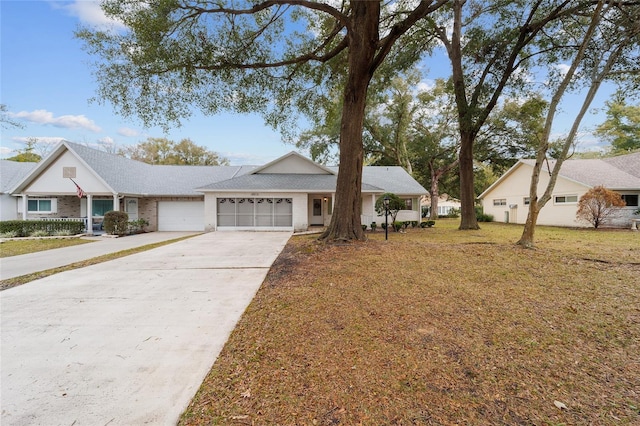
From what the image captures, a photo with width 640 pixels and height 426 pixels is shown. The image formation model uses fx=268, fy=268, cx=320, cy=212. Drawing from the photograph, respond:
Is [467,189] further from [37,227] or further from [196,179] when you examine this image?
[37,227]

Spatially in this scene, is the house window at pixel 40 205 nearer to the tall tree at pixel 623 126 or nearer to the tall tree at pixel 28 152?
the tall tree at pixel 28 152

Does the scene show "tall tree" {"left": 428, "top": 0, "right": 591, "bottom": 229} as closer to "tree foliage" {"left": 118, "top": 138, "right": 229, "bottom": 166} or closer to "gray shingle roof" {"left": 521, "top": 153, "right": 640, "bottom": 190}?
"gray shingle roof" {"left": 521, "top": 153, "right": 640, "bottom": 190}

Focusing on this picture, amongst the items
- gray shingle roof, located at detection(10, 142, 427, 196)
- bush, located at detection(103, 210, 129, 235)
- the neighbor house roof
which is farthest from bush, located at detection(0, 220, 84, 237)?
the neighbor house roof

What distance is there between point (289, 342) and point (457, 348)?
1.91 meters

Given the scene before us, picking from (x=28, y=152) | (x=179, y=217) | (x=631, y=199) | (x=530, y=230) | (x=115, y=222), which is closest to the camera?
(x=530, y=230)

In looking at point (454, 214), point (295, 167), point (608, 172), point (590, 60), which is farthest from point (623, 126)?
point (295, 167)

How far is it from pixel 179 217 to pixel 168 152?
23420 mm

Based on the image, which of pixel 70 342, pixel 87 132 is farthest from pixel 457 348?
pixel 87 132

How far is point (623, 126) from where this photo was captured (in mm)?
28750

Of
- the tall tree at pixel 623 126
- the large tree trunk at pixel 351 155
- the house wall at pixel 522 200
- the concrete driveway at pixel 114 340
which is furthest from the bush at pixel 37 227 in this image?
the tall tree at pixel 623 126

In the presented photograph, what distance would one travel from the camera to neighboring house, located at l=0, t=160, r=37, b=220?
1686 cm

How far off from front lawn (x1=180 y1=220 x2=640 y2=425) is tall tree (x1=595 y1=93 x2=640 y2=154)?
35.4 meters

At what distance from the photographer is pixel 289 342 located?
3.19 m

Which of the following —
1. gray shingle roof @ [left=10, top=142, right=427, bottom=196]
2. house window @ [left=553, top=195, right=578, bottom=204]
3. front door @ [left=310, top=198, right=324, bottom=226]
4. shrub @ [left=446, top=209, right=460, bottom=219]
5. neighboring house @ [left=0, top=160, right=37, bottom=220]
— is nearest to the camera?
gray shingle roof @ [left=10, top=142, right=427, bottom=196]
